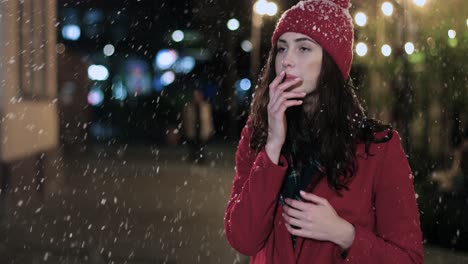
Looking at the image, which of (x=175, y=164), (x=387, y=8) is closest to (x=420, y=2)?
(x=387, y=8)

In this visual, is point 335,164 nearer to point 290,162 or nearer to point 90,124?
point 290,162

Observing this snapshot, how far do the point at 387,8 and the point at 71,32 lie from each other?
163 feet

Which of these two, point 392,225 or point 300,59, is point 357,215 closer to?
point 392,225

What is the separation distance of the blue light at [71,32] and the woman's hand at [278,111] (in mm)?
58579

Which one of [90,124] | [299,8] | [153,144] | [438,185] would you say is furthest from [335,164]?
[90,124]

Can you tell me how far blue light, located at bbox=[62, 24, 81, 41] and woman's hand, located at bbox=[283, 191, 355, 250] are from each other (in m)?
58.7

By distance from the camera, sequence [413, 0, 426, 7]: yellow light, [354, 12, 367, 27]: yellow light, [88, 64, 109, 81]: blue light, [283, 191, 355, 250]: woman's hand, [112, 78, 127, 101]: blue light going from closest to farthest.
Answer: [283, 191, 355, 250]: woman's hand, [413, 0, 426, 7]: yellow light, [354, 12, 367, 27]: yellow light, [112, 78, 127, 101]: blue light, [88, 64, 109, 81]: blue light

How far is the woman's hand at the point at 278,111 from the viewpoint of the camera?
2096mm

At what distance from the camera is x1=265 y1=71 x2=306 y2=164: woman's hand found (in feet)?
6.88

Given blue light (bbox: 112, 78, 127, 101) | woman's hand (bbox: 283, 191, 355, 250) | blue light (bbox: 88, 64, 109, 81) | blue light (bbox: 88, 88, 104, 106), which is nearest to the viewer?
woman's hand (bbox: 283, 191, 355, 250)

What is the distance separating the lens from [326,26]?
93.4 inches

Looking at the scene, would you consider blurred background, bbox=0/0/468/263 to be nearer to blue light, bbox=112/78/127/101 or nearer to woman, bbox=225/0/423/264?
woman, bbox=225/0/423/264

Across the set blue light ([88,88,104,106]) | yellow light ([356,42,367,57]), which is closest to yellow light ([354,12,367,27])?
yellow light ([356,42,367,57])

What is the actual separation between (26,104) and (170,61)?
40955mm
